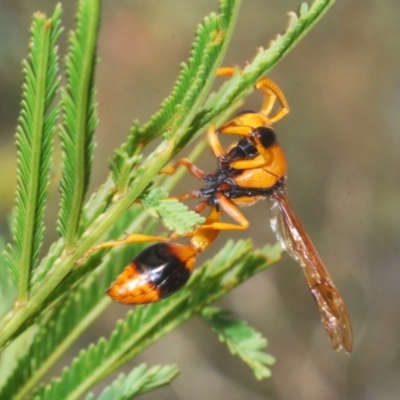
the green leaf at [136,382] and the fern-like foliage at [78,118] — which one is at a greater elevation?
the fern-like foliage at [78,118]

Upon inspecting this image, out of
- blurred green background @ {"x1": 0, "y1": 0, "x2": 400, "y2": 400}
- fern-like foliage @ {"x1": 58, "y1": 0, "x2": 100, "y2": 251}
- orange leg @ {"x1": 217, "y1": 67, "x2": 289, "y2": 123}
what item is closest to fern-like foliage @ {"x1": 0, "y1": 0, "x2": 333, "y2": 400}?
fern-like foliage @ {"x1": 58, "y1": 0, "x2": 100, "y2": 251}

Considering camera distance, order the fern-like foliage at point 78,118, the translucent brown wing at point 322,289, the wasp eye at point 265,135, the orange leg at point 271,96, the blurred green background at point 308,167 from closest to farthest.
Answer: the fern-like foliage at point 78,118 → the orange leg at point 271,96 → the wasp eye at point 265,135 → the translucent brown wing at point 322,289 → the blurred green background at point 308,167

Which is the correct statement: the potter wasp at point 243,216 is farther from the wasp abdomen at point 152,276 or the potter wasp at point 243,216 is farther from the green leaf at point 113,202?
the green leaf at point 113,202

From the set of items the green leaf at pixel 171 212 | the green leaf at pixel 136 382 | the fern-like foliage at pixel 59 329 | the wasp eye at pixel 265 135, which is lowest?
the green leaf at pixel 136 382

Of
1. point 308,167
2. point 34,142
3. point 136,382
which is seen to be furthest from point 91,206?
point 308,167

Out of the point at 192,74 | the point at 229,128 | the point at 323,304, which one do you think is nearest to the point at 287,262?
the point at 323,304

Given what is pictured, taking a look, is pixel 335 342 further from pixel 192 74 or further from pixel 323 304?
pixel 192 74

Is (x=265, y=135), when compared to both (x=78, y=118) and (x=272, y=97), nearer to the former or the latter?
(x=272, y=97)

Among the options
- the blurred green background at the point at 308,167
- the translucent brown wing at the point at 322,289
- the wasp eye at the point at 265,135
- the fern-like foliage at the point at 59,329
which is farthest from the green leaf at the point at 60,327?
the blurred green background at the point at 308,167

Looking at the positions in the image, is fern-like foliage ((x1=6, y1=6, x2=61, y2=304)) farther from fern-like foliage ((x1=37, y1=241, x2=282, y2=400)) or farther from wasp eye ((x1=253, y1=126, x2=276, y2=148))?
wasp eye ((x1=253, y1=126, x2=276, y2=148))
